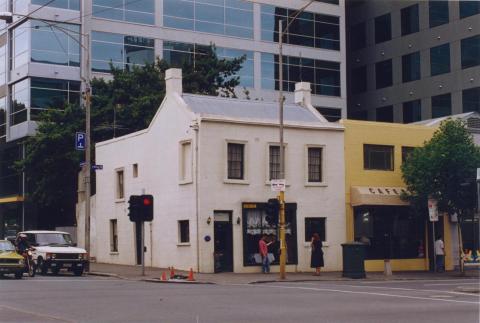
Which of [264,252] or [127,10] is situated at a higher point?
[127,10]

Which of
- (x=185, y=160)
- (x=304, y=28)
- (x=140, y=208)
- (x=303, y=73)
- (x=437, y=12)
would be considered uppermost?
(x=437, y=12)

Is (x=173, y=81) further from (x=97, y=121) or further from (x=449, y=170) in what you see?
(x=449, y=170)

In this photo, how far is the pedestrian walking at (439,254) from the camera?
37.8m

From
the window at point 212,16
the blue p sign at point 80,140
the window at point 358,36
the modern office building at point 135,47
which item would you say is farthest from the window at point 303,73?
the blue p sign at point 80,140

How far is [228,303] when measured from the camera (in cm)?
1961

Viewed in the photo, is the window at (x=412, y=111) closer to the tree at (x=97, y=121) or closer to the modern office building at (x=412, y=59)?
the modern office building at (x=412, y=59)

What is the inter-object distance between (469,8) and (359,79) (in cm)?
1363

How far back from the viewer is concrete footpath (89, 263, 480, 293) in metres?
30.2

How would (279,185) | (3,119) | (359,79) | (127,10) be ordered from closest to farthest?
1. (279,185)
2. (3,119)
3. (127,10)
4. (359,79)

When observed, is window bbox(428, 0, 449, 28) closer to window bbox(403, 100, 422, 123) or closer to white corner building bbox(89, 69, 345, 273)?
window bbox(403, 100, 422, 123)

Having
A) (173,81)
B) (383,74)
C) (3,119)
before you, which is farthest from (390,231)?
(383,74)

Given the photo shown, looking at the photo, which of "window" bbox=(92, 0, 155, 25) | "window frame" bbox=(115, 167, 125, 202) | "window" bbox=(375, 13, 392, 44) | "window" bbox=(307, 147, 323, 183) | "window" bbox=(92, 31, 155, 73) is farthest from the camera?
"window" bbox=(375, 13, 392, 44)

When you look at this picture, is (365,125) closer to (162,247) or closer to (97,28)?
(162,247)

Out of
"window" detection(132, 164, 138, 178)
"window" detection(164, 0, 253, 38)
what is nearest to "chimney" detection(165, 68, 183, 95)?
"window" detection(132, 164, 138, 178)
